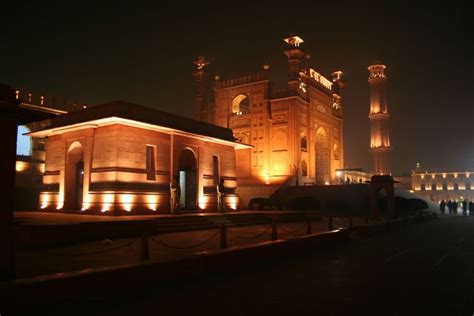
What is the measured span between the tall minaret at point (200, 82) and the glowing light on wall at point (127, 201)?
32.0 metres

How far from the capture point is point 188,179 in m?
26.8

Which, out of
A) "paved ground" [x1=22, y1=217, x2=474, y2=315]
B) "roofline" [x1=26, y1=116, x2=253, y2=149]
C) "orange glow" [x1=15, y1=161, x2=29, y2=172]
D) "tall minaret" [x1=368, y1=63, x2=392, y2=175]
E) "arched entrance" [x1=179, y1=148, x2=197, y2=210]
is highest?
"tall minaret" [x1=368, y1=63, x2=392, y2=175]

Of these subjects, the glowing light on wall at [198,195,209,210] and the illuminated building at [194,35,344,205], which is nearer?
the glowing light on wall at [198,195,209,210]

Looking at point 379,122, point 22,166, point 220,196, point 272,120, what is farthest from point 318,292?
point 379,122

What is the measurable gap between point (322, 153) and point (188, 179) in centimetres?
3071

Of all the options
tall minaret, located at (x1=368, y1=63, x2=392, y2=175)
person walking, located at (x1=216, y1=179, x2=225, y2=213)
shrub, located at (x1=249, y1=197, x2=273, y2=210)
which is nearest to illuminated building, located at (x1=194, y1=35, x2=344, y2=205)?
shrub, located at (x1=249, y1=197, x2=273, y2=210)

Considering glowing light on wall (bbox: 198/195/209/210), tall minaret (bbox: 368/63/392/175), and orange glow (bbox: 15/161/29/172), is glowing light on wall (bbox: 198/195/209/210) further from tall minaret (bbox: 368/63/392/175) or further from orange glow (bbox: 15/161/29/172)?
tall minaret (bbox: 368/63/392/175)

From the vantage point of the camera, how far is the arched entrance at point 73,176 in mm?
23172

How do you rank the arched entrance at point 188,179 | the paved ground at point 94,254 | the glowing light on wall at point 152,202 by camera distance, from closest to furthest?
the paved ground at point 94,254 → the glowing light on wall at point 152,202 → the arched entrance at point 188,179

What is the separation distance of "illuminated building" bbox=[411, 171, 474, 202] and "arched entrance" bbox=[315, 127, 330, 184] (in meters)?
52.5

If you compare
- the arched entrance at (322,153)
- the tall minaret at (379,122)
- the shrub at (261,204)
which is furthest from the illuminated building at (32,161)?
the tall minaret at (379,122)

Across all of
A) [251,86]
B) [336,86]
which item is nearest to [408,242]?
[251,86]

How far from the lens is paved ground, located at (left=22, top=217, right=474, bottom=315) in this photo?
654 centimetres

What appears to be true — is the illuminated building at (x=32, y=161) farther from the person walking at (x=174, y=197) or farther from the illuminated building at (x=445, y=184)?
the illuminated building at (x=445, y=184)
